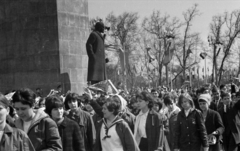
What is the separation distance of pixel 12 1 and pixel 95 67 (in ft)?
17.2

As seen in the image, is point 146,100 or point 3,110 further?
point 146,100

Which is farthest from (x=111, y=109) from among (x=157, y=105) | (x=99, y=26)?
(x=99, y=26)

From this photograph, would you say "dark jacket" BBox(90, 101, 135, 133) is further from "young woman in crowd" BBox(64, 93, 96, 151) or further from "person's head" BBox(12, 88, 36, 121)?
"person's head" BBox(12, 88, 36, 121)

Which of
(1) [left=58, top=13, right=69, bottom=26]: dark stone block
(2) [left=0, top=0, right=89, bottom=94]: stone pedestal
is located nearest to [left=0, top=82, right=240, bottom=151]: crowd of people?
(2) [left=0, top=0, right=89, bottom=94]: stone pedestal

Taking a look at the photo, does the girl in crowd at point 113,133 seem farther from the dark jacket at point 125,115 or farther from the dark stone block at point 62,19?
the dark stone block at point 62,19

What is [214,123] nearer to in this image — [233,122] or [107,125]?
[233,122]

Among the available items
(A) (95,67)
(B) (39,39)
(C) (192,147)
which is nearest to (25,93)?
(C) (192,147)

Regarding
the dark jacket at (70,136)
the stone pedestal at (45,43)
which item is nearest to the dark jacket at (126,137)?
the dark jacket at (70,136)

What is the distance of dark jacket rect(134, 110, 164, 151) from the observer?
6113 millimetres

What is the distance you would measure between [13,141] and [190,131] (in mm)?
3927

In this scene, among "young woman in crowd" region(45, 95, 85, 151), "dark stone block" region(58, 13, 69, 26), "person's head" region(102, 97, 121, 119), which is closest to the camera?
"young woman in crowd" region(45, 95, 85, 151)

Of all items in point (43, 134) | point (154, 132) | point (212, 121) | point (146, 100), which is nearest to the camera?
point (43, 134)

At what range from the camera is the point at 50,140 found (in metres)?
3.58

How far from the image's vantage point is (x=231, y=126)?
761 centimetres
